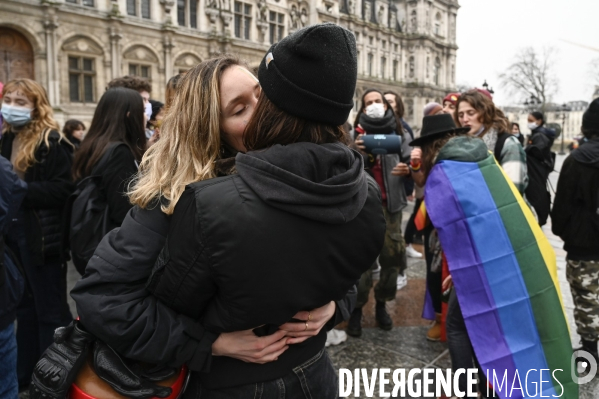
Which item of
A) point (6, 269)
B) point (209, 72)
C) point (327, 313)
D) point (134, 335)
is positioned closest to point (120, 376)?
point (134, 335)

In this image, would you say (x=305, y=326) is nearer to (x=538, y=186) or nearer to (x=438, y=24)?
(x=538, y=186)

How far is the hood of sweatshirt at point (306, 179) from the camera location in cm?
122

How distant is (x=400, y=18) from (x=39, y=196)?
44.4 meters

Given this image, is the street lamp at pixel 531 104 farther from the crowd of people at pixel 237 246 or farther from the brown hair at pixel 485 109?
the crowd of people at pixel 237 246

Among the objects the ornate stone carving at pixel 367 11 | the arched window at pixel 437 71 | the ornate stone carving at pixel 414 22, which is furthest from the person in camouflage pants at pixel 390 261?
the arched window at pixel 437 71

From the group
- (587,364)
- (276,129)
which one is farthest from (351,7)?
(276,129)

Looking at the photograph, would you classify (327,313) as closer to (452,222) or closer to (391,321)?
(452,222)

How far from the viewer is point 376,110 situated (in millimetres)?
4332

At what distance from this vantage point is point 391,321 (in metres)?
4.33

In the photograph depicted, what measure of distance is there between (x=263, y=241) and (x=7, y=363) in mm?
2126

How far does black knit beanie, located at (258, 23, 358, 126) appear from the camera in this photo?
4.31ft

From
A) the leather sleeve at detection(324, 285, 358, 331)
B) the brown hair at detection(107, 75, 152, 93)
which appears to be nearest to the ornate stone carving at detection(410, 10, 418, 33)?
the brown hair at detection(107, 75, 152, 93)

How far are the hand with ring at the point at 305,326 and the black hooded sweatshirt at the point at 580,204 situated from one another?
308cm

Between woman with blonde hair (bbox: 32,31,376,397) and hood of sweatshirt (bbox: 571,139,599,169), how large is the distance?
120 inches
